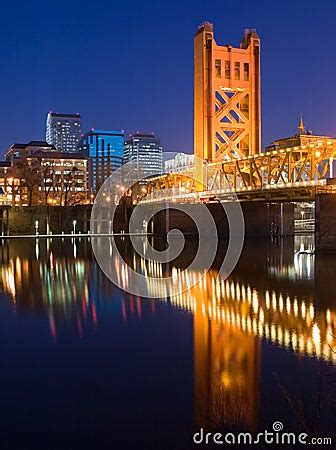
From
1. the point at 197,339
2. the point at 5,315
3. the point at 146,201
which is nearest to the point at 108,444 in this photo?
the point at 197,339

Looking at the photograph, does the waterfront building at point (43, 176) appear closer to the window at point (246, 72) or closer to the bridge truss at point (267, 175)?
the bridge truss at point (267, 175)

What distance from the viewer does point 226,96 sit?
180 feet

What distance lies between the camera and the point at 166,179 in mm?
61469

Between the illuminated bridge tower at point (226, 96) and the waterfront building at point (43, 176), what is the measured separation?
27.3 m

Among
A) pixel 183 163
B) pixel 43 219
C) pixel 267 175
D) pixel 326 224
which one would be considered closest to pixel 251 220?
pixel 267 175

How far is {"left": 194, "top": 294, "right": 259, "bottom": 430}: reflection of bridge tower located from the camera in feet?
22.0

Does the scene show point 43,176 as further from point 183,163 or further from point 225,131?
point 225,131

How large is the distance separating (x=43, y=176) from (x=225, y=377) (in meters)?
73.0

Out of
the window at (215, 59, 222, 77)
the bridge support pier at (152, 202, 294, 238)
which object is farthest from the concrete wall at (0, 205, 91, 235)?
the window at (215, 59, 222, 77)

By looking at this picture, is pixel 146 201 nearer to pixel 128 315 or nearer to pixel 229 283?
pixel 229 283

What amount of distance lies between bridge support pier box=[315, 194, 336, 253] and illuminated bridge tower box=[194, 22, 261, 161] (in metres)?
22.8

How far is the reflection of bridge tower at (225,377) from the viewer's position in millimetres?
6695

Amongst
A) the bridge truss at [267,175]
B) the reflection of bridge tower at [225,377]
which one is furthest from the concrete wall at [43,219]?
the reflection of bridge tower at [225,377]

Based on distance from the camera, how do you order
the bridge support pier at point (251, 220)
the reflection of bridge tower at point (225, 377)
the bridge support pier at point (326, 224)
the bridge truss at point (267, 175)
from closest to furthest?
the reflection of bridge tower at point (225, 377) < the bridge support pier at point (326, 224) < the bridge truss at point (267, 175) < the bridge support pier at point (251, 220)
